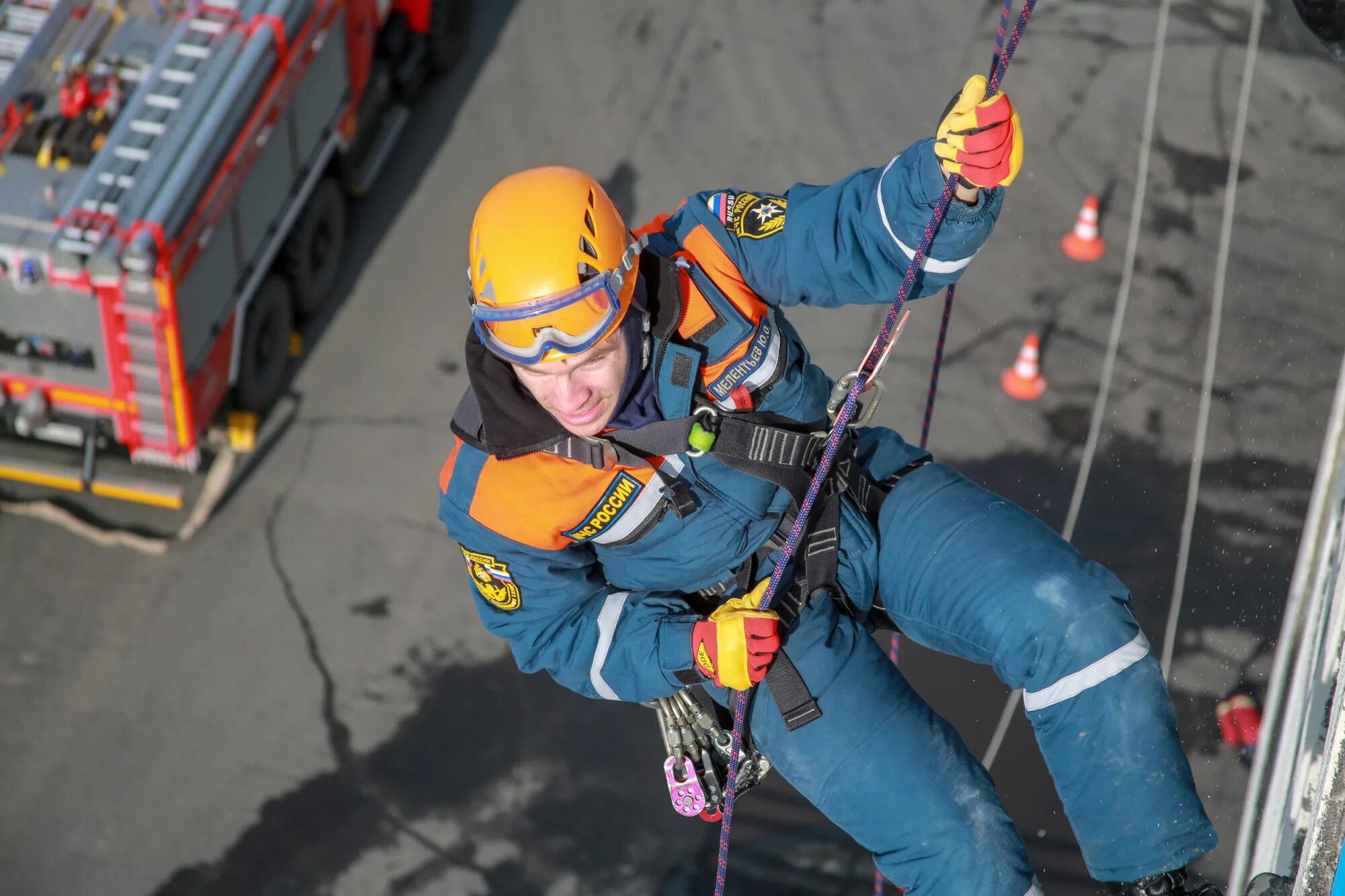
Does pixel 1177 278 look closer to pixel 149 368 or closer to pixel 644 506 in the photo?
pixel 149 368

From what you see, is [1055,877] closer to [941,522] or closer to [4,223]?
[941,522]

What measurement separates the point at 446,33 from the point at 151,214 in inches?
154

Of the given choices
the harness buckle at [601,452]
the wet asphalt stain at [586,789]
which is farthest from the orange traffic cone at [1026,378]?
the harness buckle at [601,452]

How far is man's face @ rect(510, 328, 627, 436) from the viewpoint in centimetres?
389

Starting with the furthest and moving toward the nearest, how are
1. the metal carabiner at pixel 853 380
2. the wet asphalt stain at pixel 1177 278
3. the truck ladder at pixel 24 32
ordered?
the wet asphalt stain at pixel 1177 278 → the truck ladder at pixel 24 32 → the metal carabiner at pixel 853 380

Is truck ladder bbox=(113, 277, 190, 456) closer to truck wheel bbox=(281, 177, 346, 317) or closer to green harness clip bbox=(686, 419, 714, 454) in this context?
truck wheel bbox=(281, 177, 346, 317)

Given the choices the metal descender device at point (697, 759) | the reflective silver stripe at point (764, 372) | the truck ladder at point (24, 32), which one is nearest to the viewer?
the reflective silver stripe at point (764, 372)

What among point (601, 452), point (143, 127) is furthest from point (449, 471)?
point (143, 127)

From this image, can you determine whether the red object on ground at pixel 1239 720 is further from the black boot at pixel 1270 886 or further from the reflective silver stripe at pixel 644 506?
the reflective silver stripe at pixel 644 506

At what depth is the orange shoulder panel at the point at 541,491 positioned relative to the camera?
4098mm

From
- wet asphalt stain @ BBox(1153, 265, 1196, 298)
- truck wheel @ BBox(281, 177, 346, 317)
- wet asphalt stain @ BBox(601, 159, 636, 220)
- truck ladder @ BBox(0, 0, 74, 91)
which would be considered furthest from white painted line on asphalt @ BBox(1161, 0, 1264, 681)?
truck ladder @ BBox(0, 0, 74, 91)

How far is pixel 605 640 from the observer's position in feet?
14.2

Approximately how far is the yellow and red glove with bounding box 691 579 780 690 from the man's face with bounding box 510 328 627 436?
2.11ft

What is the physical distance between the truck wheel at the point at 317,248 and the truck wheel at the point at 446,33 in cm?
160
